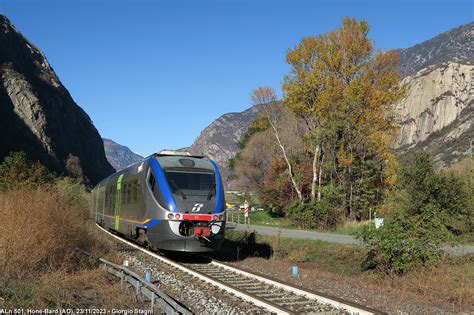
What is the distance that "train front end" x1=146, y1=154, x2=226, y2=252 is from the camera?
14.0 m

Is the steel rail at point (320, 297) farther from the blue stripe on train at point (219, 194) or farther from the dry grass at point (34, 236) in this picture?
the dry grass at point (34, 236)

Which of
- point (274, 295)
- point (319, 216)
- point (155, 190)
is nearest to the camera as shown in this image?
point (274, 295)

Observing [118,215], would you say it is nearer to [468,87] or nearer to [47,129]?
[47,129]

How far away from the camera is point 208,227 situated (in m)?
14.1

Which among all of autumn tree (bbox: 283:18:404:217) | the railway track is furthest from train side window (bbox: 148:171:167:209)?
autumn tree (bbox: 283:18:404:217)

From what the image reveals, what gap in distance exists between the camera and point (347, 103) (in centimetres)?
3134

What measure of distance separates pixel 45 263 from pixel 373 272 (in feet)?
31.1

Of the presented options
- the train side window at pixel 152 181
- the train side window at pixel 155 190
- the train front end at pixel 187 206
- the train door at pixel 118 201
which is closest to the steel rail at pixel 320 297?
the train front end at pixel 187 206

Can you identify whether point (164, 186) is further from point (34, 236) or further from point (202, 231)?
point (34, 236)

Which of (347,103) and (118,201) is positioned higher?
(347,103)

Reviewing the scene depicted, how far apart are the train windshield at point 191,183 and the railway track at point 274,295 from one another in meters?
2.44

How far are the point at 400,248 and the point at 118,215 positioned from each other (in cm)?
1274

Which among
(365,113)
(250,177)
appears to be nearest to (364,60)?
(365,113)

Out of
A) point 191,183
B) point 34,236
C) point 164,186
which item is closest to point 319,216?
point 191,183
